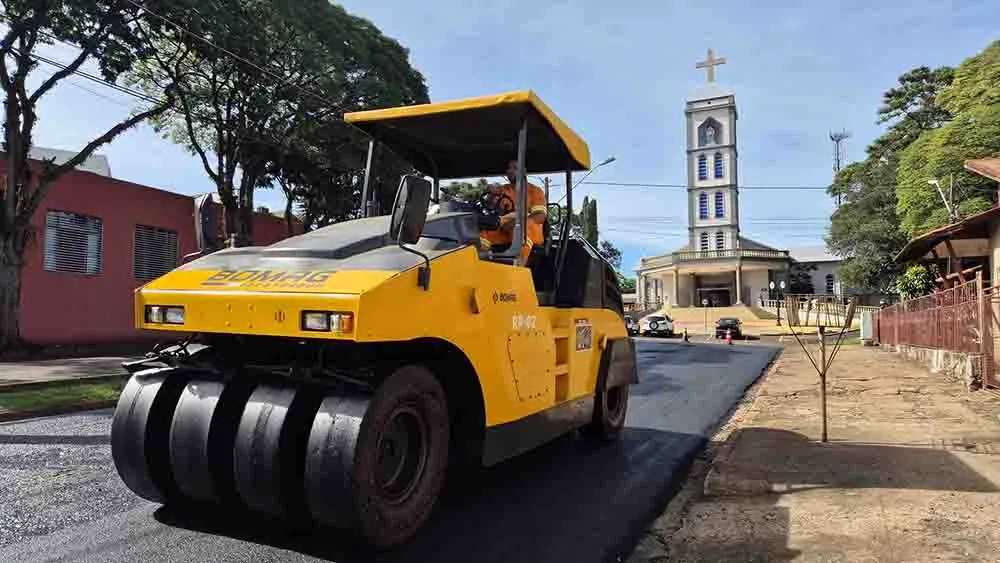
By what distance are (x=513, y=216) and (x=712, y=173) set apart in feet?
214

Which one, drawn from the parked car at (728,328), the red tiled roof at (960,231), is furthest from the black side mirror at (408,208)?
the parked car at (728,328)

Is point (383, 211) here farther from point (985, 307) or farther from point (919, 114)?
point (919, 114)

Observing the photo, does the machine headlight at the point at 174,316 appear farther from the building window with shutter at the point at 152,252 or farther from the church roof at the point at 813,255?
the church roof at the point at 813,255

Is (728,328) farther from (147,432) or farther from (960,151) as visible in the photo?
(147,432)

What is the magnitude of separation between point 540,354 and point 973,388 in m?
8.63

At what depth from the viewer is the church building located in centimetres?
6144

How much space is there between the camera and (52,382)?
1032 centimetres

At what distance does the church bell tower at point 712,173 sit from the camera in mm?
64938

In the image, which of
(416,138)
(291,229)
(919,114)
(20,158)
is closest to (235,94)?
(20,158)

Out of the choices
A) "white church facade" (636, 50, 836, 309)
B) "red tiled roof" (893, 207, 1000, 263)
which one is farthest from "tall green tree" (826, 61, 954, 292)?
"red tiled roof" (893, 207, 1000, 263)

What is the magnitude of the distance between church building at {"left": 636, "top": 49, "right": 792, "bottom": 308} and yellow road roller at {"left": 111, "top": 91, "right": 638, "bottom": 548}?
197ft

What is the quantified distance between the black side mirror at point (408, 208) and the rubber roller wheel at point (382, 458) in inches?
26.5

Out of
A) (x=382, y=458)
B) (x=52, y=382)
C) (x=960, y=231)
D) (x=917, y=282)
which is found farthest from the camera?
(x=917, y=282)

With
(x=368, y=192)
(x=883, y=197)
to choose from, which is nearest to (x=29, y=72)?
(x=368, y=192)
